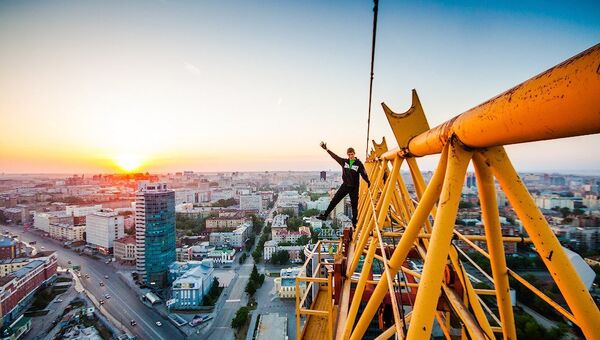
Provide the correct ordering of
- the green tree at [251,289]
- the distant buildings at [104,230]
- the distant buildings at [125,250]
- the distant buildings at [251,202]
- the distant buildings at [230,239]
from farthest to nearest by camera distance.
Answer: the distant buildings at [251,202]
the distant buildings at [104,230]
the distant buildings at [230,239]
the distant buildings at [125,250]
the green tree at [251,289]

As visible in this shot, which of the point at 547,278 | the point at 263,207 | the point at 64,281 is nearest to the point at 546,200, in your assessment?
the point at 547,278

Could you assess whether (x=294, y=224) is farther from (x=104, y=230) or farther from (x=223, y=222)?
(x=104, y=230)

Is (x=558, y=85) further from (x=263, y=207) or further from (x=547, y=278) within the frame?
(x=263, y=207)

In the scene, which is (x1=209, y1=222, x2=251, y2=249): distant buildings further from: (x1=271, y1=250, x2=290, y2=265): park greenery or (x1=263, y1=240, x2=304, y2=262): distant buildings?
(x1=271, y1=250, x2=290, y2=265): park greenery

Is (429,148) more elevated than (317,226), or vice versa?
(429,148)

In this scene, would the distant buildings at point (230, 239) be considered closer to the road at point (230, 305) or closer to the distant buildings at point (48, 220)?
the road at point (230, 305)

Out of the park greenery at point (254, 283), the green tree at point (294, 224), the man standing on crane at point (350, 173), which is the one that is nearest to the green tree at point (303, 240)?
the green tree at point (294, 224)

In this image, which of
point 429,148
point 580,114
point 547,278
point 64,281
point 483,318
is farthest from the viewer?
point 64,281
